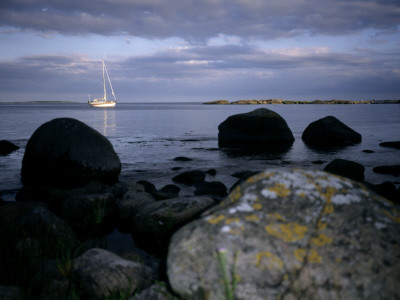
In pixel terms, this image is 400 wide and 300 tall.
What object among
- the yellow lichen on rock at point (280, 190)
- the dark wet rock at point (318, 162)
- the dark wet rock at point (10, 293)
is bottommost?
the dark wet rock at point (318, 162)

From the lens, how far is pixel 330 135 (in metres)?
21.8

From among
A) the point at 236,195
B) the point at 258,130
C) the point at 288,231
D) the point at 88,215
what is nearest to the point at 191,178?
the point at 88,215

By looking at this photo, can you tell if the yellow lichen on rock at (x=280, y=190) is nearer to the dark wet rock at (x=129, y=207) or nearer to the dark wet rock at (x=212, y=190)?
the dark wet rock at (x=129, y=207)

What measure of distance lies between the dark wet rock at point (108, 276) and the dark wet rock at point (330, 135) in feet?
63.9

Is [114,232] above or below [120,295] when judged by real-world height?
below

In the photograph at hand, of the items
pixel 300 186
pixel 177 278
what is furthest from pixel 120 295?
pixel 300 186

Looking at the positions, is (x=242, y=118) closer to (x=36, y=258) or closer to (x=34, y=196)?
(x=34, y=196)

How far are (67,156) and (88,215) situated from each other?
419cm

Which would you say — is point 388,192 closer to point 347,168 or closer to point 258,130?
point 347,168

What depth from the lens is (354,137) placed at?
22125 mm

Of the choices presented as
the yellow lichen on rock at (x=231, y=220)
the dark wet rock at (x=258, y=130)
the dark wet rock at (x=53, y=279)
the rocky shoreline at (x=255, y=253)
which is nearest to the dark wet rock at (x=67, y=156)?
the rocky shoreline at (x=255, y=253)

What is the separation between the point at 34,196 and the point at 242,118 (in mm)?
15812

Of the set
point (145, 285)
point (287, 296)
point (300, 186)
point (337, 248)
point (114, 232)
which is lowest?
point (114, 232)

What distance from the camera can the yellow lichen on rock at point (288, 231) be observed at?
2713 millimetres
